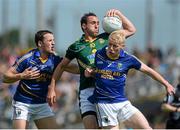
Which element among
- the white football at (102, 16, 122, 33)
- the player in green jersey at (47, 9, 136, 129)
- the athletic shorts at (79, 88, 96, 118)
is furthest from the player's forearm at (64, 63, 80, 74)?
the white football at (102, 16, 122, 33)

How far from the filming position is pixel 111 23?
1234cm

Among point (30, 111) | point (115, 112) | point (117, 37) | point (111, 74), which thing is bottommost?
point (30, 111)

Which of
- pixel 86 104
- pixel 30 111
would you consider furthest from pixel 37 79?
pixel 86 104

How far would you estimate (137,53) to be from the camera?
26703 millimetres

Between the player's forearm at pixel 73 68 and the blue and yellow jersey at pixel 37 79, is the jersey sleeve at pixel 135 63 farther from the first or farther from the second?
the blue and yellow jersey at pixel 37 79

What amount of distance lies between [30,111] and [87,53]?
4.74 feet

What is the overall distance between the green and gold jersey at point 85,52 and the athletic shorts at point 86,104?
8cm

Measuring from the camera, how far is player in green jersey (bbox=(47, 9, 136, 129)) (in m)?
12.5

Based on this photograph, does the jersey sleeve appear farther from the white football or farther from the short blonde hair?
the white football

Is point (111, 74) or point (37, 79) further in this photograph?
point (37, 79)

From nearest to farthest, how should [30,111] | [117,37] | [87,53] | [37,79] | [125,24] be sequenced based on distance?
1. [117,37]
2. [87,53]
3. [125,24]
4. [37,79]
5. [30,111]

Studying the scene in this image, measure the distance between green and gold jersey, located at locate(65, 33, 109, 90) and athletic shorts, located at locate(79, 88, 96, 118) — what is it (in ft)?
0.26

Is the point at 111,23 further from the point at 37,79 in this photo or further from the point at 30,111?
the point at 30,111

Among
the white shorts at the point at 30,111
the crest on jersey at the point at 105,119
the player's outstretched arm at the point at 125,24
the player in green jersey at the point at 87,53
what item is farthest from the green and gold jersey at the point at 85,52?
the white shorts at the point at 30,111
